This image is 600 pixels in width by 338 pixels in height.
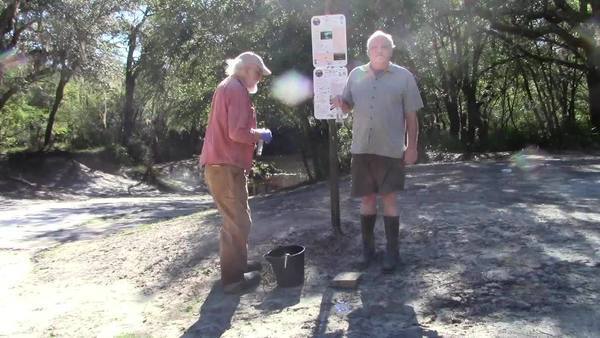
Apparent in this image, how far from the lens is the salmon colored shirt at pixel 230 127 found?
4715 mm

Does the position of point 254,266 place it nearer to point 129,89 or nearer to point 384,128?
point 384,128

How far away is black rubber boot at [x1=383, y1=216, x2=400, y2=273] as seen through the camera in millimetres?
4906

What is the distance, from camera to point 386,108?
4.83 meters

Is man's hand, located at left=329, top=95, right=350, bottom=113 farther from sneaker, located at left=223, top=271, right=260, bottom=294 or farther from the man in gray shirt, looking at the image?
sneaker, located at left=223, top=271, right=260, bottom=294

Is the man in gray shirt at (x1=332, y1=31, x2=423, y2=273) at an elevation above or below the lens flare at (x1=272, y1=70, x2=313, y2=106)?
below

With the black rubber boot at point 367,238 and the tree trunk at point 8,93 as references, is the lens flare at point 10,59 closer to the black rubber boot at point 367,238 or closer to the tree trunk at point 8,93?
the tree trunk at point 8,93

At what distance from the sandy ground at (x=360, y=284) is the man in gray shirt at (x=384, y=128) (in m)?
0.58

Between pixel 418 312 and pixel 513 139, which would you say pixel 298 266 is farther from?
pixel 513 139

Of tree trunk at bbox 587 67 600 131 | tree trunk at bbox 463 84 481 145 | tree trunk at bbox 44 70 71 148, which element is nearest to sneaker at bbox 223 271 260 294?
tree trunk at bbox 587 67 600 131

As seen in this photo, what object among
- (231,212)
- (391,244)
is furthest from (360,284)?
(231,212)

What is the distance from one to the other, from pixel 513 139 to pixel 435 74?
3432 millimetres

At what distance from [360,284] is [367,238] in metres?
0.49

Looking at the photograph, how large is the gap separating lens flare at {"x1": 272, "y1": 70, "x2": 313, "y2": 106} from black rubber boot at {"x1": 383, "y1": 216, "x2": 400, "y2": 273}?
8.84m

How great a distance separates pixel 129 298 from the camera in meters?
5.42
